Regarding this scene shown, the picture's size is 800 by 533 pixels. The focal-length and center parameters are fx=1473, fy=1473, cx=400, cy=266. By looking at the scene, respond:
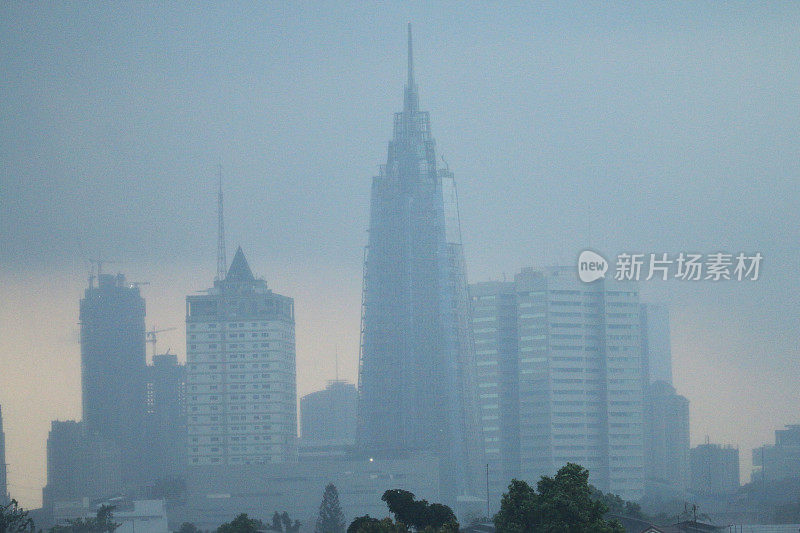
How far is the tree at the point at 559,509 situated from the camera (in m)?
117

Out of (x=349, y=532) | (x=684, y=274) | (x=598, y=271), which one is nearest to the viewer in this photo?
(x=349, y=532)

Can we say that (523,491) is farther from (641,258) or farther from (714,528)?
(641,258)

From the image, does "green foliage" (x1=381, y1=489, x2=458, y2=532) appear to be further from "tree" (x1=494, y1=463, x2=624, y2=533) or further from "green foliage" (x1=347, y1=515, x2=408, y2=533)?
"tree" (x1=494, y1=463, x2=624, y2=533)

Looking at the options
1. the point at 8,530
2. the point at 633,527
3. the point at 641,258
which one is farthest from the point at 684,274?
the point at 8,530

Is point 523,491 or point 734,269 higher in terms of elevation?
point 734,269

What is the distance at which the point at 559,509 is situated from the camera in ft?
388

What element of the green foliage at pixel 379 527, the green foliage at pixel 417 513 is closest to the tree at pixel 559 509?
the green foliage at pixel 379 527

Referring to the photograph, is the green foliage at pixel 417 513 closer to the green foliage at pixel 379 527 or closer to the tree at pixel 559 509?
the green foliage at pixel 379 527

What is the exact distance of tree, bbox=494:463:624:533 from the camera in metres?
117

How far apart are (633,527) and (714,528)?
11277 millimetres

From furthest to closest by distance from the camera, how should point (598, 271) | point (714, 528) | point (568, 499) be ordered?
point (598, 271)
point (714, 528)
point (568, 499)

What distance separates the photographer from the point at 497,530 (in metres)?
124

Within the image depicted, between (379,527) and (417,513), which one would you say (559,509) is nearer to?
(379,527)

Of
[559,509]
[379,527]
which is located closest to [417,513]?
[379,527]
